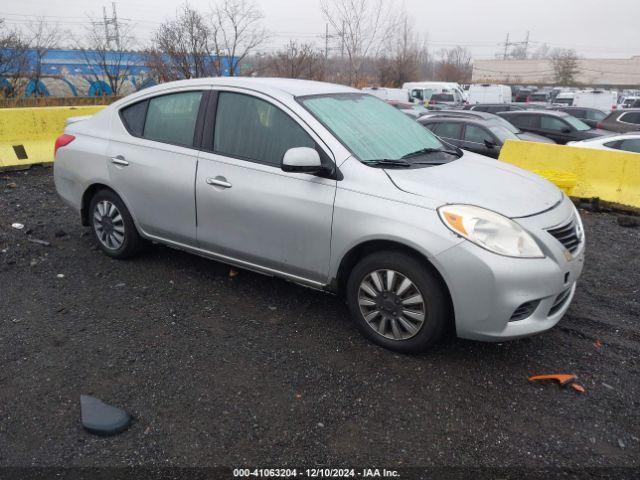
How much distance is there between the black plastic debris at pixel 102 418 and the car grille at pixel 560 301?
2624 millimetres

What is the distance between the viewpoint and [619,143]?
8992 millimetres

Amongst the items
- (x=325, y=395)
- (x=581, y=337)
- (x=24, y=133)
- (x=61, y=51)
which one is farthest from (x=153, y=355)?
(x=61, y=51)

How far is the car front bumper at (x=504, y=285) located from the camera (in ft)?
9.65

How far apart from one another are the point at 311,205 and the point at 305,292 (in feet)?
3.86

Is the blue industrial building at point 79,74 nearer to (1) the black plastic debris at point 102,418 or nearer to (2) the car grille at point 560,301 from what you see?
(1) the black plastic debris at point 102,418

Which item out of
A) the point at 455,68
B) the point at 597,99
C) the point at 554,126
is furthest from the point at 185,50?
the point at 455,68

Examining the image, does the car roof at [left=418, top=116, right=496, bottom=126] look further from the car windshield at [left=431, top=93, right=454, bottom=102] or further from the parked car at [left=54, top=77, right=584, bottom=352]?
the car windshield at [left=431, top=93, right=454, bottom=102]

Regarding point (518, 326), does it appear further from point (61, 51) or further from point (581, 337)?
point (61, 51)

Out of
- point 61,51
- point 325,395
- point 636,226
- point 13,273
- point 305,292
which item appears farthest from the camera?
point 61,51

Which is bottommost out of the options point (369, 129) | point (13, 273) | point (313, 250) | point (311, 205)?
point (13, 273)

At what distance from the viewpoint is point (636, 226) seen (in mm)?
6570

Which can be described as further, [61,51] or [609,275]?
[61,51]

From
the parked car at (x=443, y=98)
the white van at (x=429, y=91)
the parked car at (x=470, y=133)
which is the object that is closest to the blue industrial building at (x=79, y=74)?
the white van at (x=429, y=91)

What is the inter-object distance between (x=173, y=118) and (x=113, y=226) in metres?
1.26
